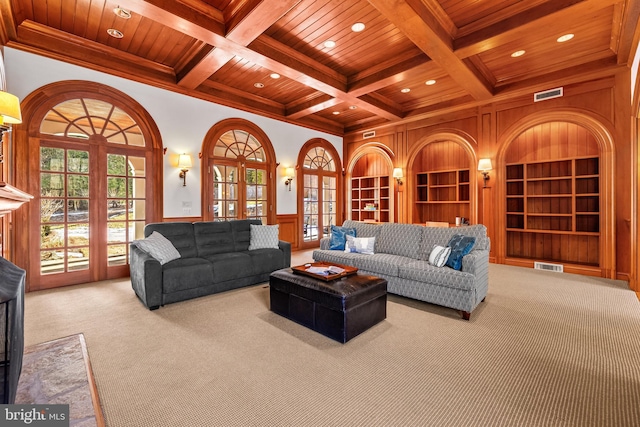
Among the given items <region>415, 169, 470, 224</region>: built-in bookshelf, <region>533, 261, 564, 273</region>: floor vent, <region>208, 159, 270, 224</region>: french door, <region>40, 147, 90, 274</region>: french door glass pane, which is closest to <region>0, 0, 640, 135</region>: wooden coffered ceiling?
<region>208, 159, 270, 224</region>: french door

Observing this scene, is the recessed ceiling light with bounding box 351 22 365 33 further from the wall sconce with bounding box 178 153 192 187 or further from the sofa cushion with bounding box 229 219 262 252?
the wall sconce with bounding box 178 153 192 187

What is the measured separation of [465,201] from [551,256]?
180 centimetres

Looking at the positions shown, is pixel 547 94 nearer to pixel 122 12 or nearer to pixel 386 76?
pixel 386 76

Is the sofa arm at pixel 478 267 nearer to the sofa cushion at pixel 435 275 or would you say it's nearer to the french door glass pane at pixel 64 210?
the sofa cushion at pixel 435 275

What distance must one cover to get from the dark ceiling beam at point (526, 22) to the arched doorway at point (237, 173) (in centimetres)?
415

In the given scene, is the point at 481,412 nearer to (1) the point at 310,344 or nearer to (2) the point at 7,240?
(1) the point at 310,344

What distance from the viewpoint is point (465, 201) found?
6184mm

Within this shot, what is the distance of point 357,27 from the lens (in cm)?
365

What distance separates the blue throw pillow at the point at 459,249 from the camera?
3271 millimetres

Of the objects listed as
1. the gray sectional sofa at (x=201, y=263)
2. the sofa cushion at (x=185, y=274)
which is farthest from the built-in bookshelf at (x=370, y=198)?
the sofa cushion at (x=185, y=274)

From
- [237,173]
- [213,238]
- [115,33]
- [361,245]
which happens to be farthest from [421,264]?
[115,33]

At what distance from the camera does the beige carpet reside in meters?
1.68

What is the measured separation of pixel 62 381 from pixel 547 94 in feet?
23.2

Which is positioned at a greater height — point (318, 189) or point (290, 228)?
point (318, 189)
